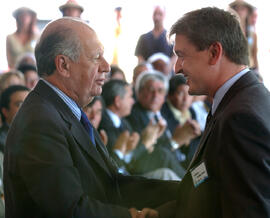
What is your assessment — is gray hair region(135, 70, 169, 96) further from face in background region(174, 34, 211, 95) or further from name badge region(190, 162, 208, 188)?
name badge region(190, 162, 208, 188)

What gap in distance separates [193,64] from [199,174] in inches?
18.6

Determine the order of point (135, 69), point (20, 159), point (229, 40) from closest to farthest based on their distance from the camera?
point (20, 159)
point (229, 40)
point (135, 69)

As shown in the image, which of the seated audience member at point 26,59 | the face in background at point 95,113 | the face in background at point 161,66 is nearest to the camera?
the face in background at point 95,113

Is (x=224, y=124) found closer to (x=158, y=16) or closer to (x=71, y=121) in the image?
(x=71, y=121)

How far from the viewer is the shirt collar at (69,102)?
6.33 feet

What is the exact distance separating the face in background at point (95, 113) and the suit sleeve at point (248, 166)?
2.33m

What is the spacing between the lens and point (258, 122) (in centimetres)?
146

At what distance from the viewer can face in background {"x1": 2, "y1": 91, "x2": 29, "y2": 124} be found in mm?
3477

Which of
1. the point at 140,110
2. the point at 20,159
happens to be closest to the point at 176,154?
the point at 140,110

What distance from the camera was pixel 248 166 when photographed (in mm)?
1436

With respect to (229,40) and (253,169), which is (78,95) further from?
(253,169)

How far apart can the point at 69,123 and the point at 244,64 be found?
2.47ft

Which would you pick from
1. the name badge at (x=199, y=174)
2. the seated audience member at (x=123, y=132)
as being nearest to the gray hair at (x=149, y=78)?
the seated audience member at (x=123, y=132)

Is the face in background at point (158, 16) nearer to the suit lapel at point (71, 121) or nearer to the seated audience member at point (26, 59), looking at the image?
the seated audience member at point (26, 59)
